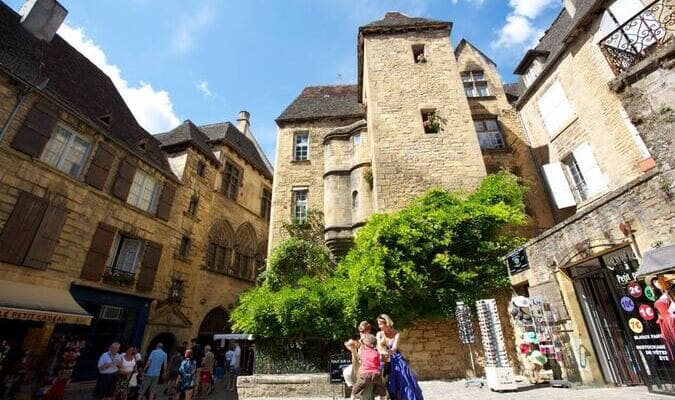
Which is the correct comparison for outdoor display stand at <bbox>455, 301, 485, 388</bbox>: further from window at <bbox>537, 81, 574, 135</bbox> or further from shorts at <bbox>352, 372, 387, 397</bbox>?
window at <bbox>537, 81, 574, 135</bbox>

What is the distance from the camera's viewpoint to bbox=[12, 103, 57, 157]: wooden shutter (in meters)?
8.66

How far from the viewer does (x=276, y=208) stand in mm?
14102

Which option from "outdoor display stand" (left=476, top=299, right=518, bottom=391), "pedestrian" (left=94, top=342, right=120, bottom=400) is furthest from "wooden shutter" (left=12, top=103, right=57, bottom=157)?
"outdoor display stand" (left=476, top=299, right=518, bottom=391)

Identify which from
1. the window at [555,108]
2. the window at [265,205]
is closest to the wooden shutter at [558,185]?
the window at [555,108]

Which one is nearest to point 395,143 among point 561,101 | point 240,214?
point 561,101

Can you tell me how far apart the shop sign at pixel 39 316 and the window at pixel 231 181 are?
945cm

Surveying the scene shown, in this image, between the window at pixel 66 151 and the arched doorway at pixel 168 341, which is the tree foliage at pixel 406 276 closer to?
the arched doorway at pixel 168 341

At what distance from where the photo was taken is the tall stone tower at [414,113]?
11.1 metres

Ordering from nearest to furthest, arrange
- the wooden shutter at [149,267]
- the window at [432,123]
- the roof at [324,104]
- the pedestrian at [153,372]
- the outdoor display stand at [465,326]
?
the pedestrian at [153,372] → the outdoor display stand at [465,326] → the wooden shutter at [149,267] → the window at [432,123] → the roof at [324,104]

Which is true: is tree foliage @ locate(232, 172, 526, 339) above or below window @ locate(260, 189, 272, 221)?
below

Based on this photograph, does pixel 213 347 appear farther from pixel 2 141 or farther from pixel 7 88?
pixel 7 88

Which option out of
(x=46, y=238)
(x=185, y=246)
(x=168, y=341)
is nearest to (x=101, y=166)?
(x=46, y=238)

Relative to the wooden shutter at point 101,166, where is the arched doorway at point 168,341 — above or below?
below

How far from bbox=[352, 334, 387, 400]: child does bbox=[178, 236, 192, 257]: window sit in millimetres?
12136
